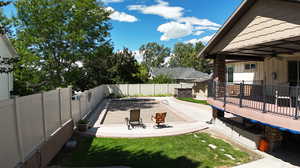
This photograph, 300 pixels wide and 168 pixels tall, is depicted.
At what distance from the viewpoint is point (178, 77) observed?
137 feet

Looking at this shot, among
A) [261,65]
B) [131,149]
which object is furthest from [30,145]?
[261,65]

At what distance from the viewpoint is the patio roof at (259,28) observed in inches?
267

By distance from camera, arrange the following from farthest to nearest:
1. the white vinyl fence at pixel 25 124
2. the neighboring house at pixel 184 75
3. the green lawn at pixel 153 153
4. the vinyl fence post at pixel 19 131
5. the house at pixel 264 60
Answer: the neighboring house at pixel 184 75
the green lawn at pixel 153 153
the house at pixel 264 60
the vinyl fence post at pixel 19 131
the white vinyl fence at pixel 25 124

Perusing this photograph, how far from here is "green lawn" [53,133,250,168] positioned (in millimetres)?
7008

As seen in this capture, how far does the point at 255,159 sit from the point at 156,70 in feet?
134

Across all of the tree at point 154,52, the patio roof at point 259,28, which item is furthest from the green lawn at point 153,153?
the tree at point 154,52

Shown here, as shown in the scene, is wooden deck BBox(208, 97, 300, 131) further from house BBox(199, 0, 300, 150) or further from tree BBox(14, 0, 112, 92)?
tree BBox(14, 0, 112, 92)

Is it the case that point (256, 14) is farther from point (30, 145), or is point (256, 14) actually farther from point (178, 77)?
point (178, 77)

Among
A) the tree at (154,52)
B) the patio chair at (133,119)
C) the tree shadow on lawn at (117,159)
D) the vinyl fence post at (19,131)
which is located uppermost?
the tree at (154,52)

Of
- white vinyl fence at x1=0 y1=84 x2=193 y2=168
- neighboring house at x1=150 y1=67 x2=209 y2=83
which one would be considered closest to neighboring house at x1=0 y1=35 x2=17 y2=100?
white vinyl fence at x1=0 y1=84 x2=193 y2=168

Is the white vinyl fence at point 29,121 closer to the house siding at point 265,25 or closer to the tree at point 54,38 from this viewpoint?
the house siding at point 265,25

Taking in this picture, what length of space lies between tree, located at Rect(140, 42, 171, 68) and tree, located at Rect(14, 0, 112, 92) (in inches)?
2841

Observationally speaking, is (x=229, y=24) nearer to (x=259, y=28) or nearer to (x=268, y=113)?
(x=259, y=28)

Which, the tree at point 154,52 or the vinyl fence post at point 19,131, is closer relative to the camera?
the vinyl fence post at point 19,131
